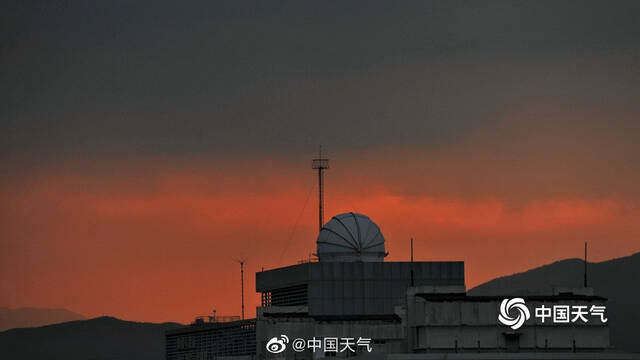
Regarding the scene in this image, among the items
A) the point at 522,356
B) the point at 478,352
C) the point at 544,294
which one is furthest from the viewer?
the point at 544,294

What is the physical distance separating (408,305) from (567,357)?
2176 centimetres

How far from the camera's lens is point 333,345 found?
649 ft

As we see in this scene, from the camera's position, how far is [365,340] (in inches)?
7736

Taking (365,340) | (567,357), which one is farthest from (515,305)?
(365,340)

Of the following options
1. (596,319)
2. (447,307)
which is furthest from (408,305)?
(596,319)

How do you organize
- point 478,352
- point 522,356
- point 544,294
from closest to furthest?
point 522,356, point 478,352, point 544,294

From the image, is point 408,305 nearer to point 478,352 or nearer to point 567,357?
point 478,352

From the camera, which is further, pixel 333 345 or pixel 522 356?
pixel 333 345

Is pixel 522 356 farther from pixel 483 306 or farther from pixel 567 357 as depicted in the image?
pixel 483 306

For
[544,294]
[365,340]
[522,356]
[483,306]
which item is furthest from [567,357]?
[365,340]

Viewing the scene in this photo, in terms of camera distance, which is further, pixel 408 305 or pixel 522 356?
pixel 408 305

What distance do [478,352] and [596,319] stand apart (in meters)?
12.1

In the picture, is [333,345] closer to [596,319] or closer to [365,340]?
[365,340]

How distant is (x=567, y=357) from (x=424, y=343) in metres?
16.8
